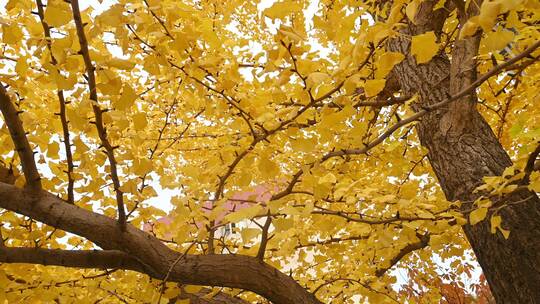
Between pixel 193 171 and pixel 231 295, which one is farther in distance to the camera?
pixel 231 295

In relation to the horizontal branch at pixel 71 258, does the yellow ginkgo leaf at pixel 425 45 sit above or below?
below

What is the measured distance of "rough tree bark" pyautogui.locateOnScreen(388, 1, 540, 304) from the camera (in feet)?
8.11

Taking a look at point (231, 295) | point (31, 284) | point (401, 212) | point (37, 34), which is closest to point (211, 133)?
point (231, 295)

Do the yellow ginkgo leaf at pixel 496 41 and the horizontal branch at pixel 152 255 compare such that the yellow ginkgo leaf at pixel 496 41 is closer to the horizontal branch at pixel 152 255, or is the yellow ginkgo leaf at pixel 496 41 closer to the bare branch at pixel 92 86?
the bare branch at pixel 92 86

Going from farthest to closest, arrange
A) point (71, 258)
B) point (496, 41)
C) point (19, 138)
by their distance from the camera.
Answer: point (71, 258) < point (19, 138) < point (496, 41)

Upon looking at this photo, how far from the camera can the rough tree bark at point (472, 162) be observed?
2.47m

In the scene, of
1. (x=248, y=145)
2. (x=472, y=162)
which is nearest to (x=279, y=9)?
(x=248, y=145)

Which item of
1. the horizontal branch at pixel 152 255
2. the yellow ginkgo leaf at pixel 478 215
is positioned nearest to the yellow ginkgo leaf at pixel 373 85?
the yellow ginkgo leaf at pixel 478 215

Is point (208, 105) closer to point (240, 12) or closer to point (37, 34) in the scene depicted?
point (37, 34)

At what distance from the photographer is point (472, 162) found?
2783 millimetres

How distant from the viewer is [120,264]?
2.20m

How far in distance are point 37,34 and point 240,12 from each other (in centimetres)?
515

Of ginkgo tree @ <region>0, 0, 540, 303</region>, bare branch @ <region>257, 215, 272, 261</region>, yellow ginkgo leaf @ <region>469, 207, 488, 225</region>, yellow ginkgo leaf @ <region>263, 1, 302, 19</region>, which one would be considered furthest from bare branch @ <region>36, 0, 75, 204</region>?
yellow ginkgo leaf @ <region>469, 207, 488, 225</region>

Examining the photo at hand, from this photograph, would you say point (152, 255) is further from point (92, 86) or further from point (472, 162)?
point (472, 162)
